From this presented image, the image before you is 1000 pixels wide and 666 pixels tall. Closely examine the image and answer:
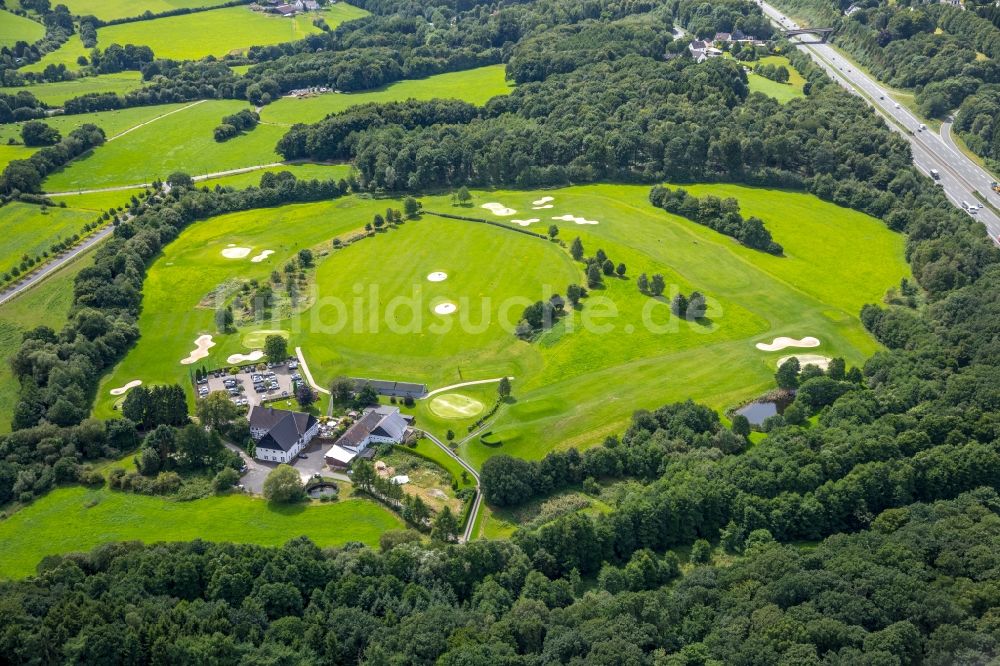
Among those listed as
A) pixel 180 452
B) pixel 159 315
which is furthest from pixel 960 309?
pixel 159 315

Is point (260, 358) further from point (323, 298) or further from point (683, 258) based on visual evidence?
point (683, 258)

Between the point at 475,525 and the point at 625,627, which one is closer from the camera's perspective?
the point at 625,627

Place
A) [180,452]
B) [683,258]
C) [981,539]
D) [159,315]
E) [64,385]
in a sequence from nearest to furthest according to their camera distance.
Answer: [981,539]
[180,452]
[64,385]
[159,315]
[683,258]

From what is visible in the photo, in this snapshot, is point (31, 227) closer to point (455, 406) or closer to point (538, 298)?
point (538, 298)

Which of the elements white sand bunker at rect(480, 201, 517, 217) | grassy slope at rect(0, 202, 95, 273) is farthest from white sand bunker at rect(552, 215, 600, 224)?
grassy slope at rect(0, 202, 95, 273)

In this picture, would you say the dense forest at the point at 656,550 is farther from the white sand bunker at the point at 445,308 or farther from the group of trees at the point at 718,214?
the white sand bunker at the point at 445,308

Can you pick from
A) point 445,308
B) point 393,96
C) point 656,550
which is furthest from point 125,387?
point 393,96

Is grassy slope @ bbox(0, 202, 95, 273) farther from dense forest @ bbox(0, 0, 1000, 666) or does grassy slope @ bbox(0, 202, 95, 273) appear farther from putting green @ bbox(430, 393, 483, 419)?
putting green @ bbox(430, 393, 483, 419)
